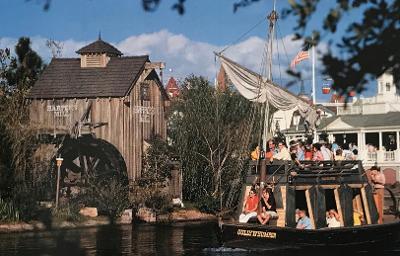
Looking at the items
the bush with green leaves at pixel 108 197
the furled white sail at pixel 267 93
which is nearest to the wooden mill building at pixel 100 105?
the bush with green leaves at pixel 108 197

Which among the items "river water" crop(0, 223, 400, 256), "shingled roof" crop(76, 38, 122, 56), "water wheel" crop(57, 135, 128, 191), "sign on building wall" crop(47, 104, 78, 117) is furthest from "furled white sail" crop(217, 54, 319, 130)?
"shingled roof" crop(76, 38, 122, 56)

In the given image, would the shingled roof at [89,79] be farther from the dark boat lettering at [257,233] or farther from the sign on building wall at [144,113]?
the dark boat lettering at [257,233]

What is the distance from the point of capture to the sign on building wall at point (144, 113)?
1604 inches

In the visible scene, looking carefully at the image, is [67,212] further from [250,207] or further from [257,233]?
[257,233]

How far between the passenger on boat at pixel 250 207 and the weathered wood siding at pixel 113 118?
1641 centimetres

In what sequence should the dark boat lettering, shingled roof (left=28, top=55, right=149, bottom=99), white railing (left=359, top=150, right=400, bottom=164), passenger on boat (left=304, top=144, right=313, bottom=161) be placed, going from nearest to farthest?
the dark boat lettering
passenger on boat (left=304, top=144, right=313, bottom=161)
shingled roof (left=28, top=55, right=149, bottom=99)
white railing (left=359, top=150, right=400, bottom=164)

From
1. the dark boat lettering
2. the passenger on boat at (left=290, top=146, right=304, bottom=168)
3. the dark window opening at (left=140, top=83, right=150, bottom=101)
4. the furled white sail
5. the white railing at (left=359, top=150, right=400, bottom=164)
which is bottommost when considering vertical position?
the dark boat lettering

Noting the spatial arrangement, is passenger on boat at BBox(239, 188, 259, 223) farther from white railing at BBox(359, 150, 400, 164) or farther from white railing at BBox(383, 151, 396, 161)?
white railing at BBox(383, 151, 396, 161)

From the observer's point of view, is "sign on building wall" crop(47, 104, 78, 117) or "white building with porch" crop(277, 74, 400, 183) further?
"white building with porch" crop(277, 74, 400, 183)

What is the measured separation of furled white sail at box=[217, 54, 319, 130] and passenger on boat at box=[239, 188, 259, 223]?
6693 millimetres

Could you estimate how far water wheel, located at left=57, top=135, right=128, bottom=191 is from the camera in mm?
38969

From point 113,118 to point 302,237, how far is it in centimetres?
1996

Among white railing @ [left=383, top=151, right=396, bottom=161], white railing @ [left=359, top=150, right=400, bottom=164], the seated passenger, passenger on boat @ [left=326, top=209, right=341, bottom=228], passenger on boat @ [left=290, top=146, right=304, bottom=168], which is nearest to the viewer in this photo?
passenger on boat @ [left=290, top=146, right=304, bottom=168]

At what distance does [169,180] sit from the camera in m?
38.4
